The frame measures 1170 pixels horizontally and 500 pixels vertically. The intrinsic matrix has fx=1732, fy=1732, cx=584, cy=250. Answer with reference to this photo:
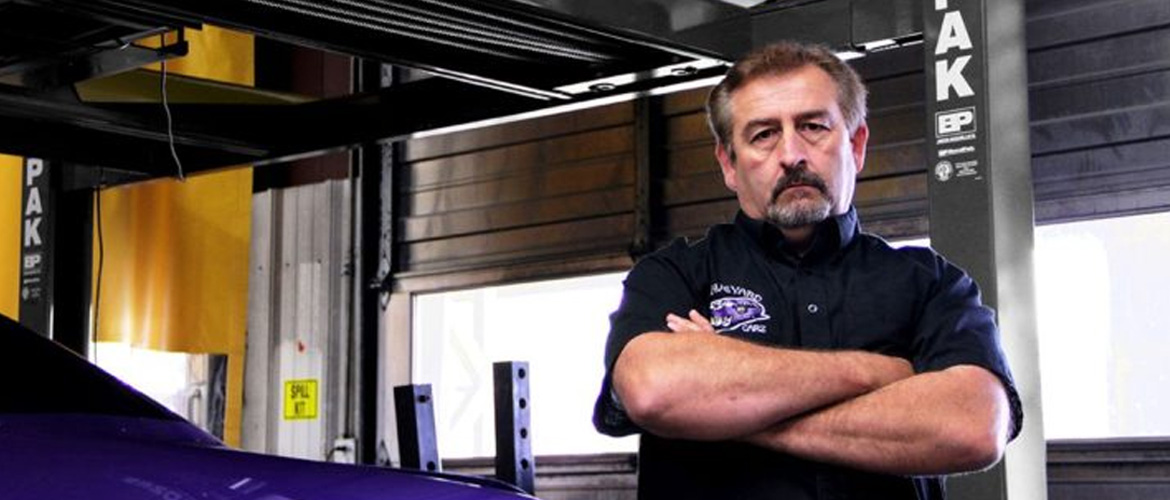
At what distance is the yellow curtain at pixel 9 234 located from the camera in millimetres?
7330

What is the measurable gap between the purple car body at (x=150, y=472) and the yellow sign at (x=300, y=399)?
6531mm

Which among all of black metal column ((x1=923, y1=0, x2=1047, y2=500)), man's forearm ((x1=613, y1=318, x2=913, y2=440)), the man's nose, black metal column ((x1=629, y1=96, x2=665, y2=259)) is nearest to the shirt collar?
the man's nose

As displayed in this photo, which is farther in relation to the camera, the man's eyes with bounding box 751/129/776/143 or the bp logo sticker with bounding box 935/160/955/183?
the bp logo sticker with bounding box 935/160/955/183

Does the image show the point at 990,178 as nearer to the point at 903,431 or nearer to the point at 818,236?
the point at 818,236

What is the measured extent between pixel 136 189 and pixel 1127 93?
470cm

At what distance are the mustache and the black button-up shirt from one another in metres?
0.07

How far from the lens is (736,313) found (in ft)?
9.00

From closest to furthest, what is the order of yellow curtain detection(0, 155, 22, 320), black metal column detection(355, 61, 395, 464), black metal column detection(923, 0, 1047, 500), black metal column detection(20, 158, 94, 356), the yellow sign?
black metal column detection(923, 0, 1047, 500), black metal column detection(20, 158, 94, 356), yellow curtain detection(0, 155, 22, 320), black metal column detection(355, 61, 395, 464), the yellow sign

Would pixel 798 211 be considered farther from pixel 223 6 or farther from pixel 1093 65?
pixel 1093 65

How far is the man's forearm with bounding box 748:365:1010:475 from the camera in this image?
2529 millimetres

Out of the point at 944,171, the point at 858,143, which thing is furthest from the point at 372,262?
the point at 858,143

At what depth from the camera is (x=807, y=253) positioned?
9.10 feet

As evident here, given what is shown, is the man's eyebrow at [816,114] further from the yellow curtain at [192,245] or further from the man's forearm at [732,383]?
the yellow curtain at [192,245]

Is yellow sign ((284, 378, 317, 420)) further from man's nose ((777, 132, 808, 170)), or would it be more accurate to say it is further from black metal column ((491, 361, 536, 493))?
man's nose ((777, 132, 808, 170))
